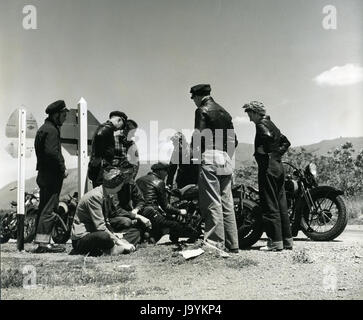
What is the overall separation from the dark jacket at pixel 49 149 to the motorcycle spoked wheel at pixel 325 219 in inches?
125

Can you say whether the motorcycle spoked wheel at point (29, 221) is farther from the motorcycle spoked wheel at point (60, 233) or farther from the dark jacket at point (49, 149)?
the dark jacket at point (49, 149)

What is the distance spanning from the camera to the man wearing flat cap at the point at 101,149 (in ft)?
21.6

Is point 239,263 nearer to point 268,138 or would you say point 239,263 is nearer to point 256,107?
point 268,138

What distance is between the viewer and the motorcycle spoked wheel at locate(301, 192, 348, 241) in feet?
22.6

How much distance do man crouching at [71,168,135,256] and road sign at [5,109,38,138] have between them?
1119 mm

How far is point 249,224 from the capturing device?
21.6ft

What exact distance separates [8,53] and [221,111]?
7.88 feet

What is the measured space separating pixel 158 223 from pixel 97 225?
1.13 meters

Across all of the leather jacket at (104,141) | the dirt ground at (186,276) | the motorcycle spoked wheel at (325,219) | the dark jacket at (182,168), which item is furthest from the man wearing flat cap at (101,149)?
→ the motorcycle spoked wheel at (325,219)

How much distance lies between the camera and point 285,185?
727 cm

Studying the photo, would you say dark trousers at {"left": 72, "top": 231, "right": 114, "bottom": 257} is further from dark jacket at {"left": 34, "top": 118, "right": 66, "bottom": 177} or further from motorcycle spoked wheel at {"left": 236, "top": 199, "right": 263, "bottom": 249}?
motorcycle spoked wheel at {"left": 236, "top": 199, "right": 263, "bottom": 249}

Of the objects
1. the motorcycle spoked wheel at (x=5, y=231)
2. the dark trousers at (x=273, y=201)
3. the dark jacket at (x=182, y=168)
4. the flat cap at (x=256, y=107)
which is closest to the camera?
the dark trousers at (x=273, y=201)
